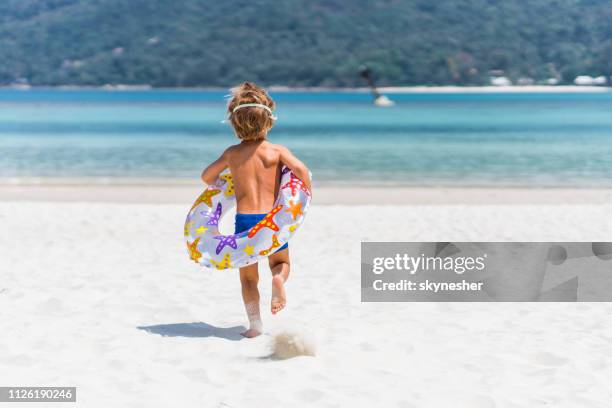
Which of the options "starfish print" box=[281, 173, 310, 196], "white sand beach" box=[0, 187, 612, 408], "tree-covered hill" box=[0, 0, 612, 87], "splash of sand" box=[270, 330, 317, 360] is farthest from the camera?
"tree-covered hill" box=[0, 0, 612, 87]

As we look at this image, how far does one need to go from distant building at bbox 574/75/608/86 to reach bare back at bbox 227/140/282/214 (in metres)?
124

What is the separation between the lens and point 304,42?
136375mm

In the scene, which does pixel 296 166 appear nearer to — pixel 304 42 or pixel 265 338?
pixel 265 338

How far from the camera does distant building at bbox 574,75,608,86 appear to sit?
121500 mm

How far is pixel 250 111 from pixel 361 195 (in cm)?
972

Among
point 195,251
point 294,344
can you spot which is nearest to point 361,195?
point 195,251

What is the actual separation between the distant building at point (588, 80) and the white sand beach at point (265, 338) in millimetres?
119806

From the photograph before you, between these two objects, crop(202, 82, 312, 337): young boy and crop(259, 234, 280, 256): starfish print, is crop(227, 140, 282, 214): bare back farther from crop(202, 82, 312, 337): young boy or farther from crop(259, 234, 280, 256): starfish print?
crop(259, 234, 280, 256): starfish print

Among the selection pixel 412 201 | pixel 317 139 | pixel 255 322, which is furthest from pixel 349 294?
pixel 317 139

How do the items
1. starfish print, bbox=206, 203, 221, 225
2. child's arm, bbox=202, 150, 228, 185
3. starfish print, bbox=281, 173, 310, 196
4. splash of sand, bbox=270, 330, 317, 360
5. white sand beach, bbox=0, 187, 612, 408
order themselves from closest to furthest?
white sand beach, bbox=0, 187, 612, 408
splash of sand, bbox=270, 330, 317, 360
starfish print, bbox=281, 173, 310, 196
child's arm, bbox=202, 150, 228, 185
starfish print, bbox=206, 203, 221, 225

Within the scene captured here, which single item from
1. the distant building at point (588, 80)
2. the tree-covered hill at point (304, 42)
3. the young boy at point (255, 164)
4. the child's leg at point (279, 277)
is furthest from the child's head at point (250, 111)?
the distant building at point (588, 80)

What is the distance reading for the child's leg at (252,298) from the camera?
4.71 metres

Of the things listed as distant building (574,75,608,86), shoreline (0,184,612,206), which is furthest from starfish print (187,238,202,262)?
distant building (574,75,608,86)

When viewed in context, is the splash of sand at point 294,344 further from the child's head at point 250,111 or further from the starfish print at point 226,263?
the child's head at point 250,111
